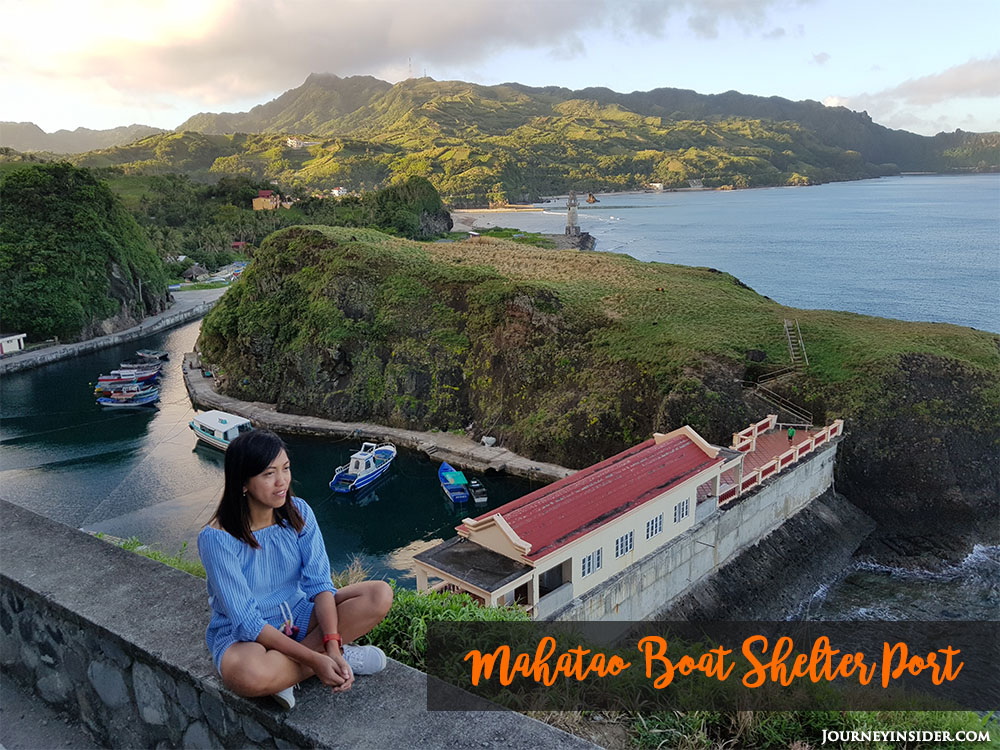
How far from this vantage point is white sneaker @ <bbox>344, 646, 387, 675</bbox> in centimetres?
374

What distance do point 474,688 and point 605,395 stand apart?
26381 mm

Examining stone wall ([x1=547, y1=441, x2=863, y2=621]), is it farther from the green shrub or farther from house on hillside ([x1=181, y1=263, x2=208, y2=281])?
house on hillside ([x1=181, y1=263, x2=208, y2=281])

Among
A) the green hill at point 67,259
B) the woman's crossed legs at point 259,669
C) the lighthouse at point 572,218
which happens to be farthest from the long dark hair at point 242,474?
the lighthouse at point 572,218

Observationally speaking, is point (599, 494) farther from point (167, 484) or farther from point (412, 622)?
point (167, 484)

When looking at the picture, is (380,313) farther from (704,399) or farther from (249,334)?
(704,399)

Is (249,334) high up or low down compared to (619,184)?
down

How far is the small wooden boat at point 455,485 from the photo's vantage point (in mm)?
28891

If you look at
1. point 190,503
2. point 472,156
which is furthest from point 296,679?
point 472,156

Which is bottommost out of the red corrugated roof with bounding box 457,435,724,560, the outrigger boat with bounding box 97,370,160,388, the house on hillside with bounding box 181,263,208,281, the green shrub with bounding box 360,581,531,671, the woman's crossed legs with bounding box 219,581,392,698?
the outrigger boat with bounding box 97,370,160,388

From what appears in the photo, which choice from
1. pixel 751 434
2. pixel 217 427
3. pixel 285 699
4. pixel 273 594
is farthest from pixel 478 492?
pixel 285 699

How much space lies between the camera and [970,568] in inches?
945

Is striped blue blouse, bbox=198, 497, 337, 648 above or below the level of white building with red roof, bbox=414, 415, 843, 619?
above

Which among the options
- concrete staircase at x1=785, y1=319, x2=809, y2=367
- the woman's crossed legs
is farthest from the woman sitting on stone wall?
concrete staircase at x1=785, y1=319, x2=809, y2=367

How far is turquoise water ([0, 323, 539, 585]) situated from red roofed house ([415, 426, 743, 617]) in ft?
26.1
